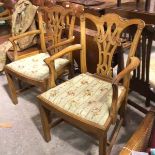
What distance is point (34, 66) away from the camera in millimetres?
2137

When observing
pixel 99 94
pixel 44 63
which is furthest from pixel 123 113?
pixel 44 63

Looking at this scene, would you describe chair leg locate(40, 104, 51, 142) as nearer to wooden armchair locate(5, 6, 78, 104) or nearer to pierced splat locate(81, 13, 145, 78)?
wooden armchair locate(5, 6, 78, 104)

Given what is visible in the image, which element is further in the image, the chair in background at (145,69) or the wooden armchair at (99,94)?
the chair in background at (145,69)

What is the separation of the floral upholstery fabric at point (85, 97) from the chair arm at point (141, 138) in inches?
10.0

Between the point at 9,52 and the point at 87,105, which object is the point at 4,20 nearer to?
the point at 9,52

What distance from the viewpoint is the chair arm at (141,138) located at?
109 cm

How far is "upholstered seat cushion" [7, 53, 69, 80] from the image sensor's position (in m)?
2.02

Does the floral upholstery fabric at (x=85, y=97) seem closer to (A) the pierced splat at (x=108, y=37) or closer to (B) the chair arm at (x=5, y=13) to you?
(A) the pierced splat at (x=108, y=37)

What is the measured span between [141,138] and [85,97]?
0.54 metres

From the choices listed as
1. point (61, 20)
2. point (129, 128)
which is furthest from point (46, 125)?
point (61, 20)

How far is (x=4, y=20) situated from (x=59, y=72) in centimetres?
172

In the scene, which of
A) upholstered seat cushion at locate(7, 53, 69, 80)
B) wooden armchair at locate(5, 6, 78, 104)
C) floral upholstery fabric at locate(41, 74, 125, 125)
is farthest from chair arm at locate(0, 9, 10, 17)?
floral upholstery fabric at locate(41, 74, 125, 125)

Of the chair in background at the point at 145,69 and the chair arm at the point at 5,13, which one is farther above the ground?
the chair arm at the point at 5,13

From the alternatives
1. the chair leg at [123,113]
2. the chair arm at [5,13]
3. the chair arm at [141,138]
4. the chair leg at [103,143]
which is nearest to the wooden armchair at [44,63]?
the chair leg at [123,113]
